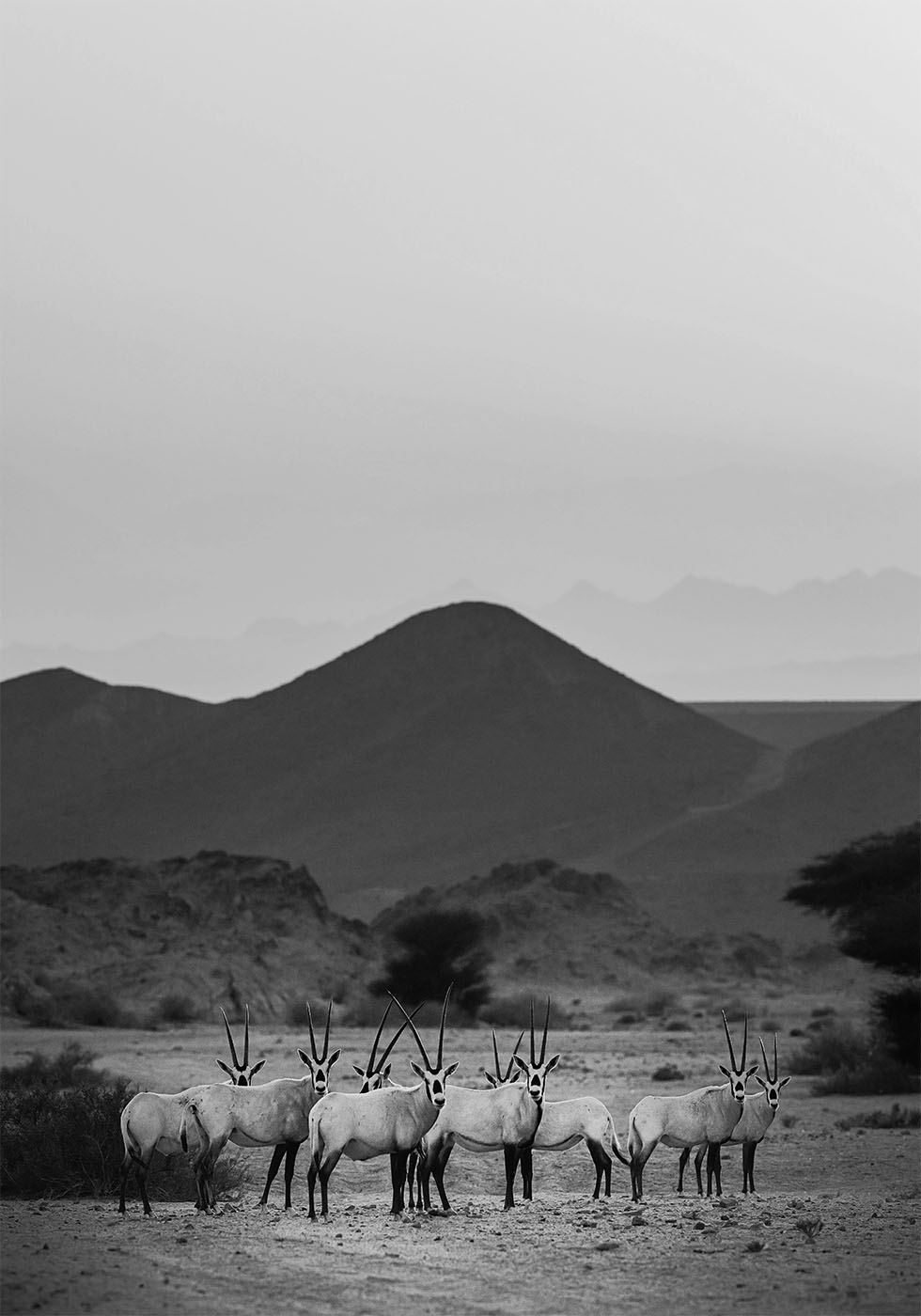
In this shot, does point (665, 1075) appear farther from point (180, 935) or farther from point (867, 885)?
point (180, 935)

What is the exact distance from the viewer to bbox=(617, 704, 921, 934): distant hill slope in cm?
10038

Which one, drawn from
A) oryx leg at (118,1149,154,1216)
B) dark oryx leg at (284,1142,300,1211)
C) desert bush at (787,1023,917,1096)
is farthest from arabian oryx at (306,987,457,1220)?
desert bush at (787,1023,917,1096)

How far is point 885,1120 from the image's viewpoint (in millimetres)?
24625

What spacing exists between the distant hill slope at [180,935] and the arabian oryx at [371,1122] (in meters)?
33.0

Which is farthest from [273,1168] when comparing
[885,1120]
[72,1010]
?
[72,1010]

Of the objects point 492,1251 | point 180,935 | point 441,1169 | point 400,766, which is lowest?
point 492,1251

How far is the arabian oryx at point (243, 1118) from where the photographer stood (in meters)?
13.7

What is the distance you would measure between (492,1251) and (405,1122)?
139 centimetres

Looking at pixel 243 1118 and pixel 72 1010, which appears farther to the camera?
pixel 72 1010

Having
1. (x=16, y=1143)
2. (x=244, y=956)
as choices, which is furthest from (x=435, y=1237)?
(x=244, y=956)

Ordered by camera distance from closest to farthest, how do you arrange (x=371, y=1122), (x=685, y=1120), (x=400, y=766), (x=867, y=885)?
(x=371, y=1122)
(x=685, y=1120)
(x=867, y=885)
(x=400, y=766)

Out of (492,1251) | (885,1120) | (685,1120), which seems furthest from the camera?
(885,1120)

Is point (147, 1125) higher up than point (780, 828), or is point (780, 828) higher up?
point (780, 828)

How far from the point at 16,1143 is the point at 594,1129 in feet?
17.0
